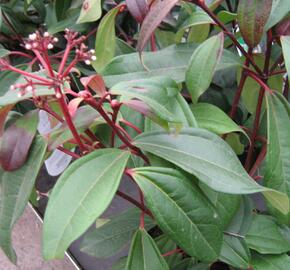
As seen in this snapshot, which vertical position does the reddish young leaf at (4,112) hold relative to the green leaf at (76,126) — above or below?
above

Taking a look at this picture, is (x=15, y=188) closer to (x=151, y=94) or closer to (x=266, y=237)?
(x=151, y=94)

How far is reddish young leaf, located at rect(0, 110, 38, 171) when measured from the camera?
19.7 inches

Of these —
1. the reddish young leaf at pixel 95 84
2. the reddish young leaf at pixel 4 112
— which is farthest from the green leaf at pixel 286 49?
the reddish young leaf at pixel 4 112

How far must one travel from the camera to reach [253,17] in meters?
0.52

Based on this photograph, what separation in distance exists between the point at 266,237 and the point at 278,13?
Answer: 0.34 meters

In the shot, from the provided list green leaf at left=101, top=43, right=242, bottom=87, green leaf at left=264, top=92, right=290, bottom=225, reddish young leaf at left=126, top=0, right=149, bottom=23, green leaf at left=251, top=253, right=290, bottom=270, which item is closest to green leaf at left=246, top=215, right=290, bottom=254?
green leaf at left=251, top=253, right=290, bottom=270

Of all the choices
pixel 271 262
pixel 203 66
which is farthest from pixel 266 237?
pixel 203 66

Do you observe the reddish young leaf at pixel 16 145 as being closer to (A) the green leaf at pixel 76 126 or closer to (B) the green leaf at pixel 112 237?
(A) the green leaf at pixel 76 126

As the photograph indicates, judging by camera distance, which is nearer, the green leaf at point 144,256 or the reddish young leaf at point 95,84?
the reddish young leaf at point 95,84

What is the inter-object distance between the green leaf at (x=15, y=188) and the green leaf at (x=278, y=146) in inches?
11.5

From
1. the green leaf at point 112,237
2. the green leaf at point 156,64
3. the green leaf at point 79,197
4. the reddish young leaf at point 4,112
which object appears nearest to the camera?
the green leaf at point 79,197

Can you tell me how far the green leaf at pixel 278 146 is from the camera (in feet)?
1.84

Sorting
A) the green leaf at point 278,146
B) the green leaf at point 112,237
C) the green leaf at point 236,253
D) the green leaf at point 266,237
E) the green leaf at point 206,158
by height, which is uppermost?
the green leaf at point 206,158

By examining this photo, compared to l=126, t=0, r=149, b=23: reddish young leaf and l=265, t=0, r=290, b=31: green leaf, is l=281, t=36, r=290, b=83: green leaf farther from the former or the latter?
l=126, t=0, r=149, b=23: reddish young leaf
